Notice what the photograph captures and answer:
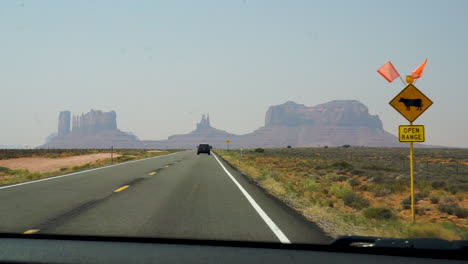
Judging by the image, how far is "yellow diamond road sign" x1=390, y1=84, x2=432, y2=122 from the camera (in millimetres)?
9320

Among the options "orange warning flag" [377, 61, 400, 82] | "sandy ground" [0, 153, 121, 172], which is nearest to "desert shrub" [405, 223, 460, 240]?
"orange warning flag" [377, 61, 400, 82]

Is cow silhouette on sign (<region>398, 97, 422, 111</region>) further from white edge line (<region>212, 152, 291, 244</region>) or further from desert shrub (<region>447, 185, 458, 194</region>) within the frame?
desert shrub (<region>447, 185, 458, 194</region>)

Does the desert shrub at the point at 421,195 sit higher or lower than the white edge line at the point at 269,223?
lower

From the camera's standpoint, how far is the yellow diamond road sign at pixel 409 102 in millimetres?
9320

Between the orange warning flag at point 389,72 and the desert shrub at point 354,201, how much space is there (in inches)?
201

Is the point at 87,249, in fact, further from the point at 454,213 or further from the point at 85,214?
the point at 454,213

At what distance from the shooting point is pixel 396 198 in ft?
55.0

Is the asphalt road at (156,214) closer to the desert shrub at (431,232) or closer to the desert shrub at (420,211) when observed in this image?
the desert shrub at (431,232)

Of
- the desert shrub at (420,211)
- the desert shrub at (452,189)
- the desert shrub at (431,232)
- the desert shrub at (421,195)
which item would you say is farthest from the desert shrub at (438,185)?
the desert shrub at (431,232)

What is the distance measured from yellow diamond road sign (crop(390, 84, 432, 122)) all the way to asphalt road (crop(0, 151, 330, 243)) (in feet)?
10.9

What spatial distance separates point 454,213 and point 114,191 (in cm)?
1034

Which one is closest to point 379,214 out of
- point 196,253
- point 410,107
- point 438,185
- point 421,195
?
point 410,107

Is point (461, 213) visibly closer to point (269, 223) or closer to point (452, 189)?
point (452, 189)

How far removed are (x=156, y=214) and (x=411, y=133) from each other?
5761 millimetres
